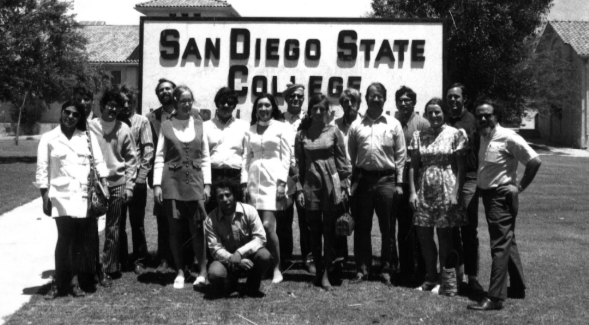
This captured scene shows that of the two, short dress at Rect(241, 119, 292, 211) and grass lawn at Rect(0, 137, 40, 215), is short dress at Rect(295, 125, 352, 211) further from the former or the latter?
grass lawn at Rect(0, 137, 40, 215)

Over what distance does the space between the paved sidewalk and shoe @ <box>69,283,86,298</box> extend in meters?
0.40

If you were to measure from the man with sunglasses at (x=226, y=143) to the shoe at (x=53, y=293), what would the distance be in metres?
1.89

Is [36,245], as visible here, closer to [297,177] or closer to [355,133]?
[297,177]

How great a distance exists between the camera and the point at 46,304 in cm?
661

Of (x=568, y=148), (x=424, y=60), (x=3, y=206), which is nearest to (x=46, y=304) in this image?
(x=424, y=60)

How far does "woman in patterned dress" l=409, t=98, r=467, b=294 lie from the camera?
693 cm

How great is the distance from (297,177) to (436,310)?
6.67ft

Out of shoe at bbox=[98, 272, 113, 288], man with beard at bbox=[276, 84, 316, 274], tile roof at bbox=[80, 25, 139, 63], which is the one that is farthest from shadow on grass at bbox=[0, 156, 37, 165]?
tile roof at bbox=[80, 25, 139, 63]

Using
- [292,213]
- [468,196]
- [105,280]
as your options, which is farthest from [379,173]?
[105,280]

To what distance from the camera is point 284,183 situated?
7527 mm

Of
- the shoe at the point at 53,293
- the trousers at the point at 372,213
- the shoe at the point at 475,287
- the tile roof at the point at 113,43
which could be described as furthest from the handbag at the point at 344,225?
the tile roof at the point at 113,43

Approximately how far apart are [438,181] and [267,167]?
5.77ft

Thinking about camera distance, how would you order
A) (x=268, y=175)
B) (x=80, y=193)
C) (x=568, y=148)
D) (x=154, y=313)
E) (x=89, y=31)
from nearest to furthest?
(x=154, y=313) < (x=80, y=193) < (x=268, y=175) < (x=568, y=148) < (x=89, y=31)

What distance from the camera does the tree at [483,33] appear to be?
1318 inches
